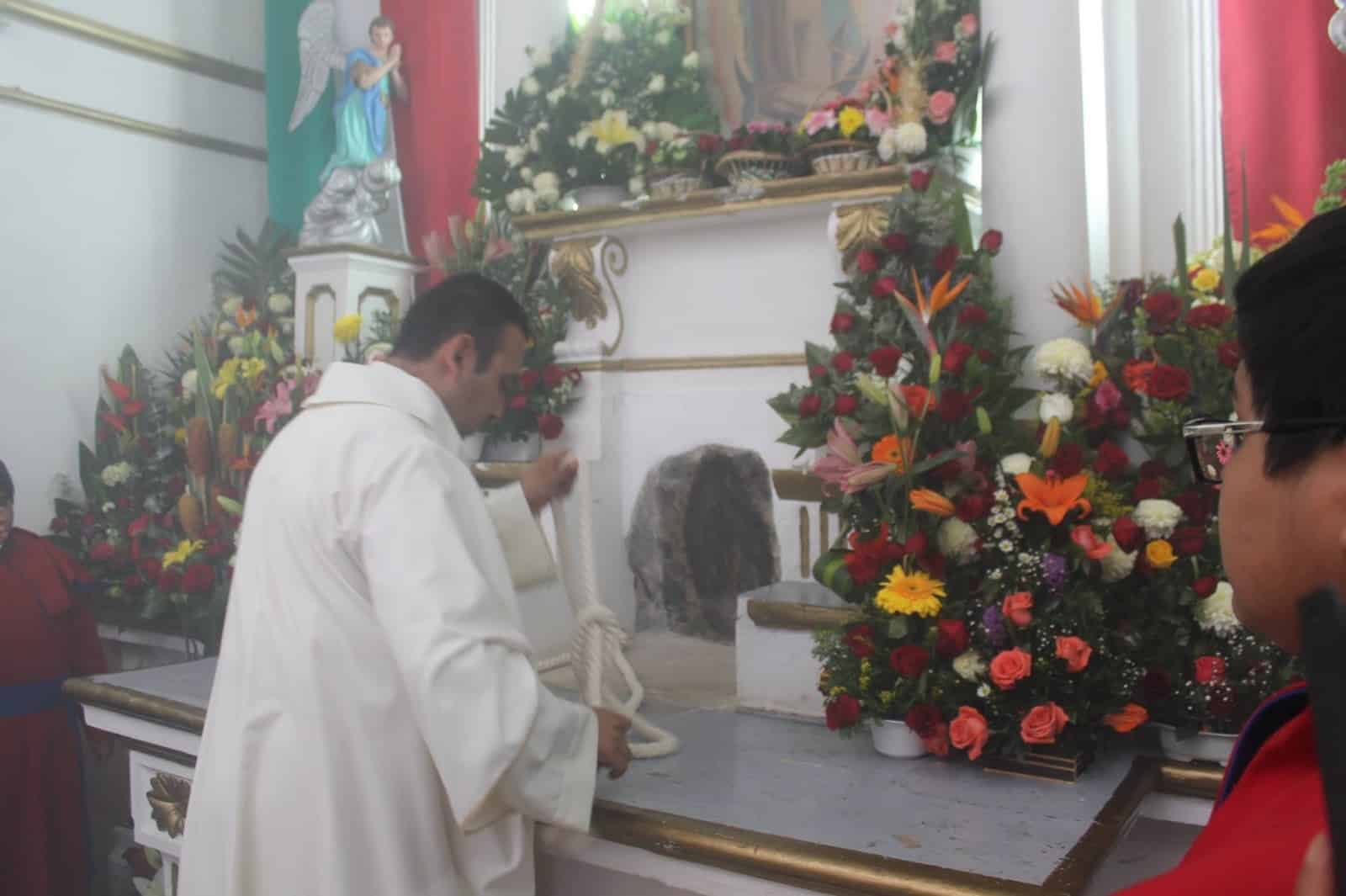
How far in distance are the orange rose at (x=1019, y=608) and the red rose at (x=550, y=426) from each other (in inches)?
77.3

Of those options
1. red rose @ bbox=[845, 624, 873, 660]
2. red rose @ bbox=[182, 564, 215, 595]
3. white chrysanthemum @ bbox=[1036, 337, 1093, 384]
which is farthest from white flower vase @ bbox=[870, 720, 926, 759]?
red rose @ bbox=[182, 564, 215, 595]

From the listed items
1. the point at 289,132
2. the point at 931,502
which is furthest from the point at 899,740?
the point at 289,132

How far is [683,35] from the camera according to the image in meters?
4.18

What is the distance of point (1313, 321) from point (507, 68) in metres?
4.41

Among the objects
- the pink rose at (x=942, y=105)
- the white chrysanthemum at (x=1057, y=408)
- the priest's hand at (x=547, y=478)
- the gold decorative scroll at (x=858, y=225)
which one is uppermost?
the pink rose at (x=942, y=105)

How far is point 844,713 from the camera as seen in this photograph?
7.55ft

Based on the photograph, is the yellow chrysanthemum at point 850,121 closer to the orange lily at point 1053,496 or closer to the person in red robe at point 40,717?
the orange lily at point 1053,496

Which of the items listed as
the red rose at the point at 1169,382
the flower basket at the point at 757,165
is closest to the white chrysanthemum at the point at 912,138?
the flower basket at the point at 757,165

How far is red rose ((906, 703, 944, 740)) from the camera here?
88.2 inches

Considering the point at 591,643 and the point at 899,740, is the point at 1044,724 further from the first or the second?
the point at 591,643

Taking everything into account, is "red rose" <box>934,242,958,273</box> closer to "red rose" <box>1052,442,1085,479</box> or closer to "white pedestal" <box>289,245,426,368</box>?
"red rose" <box>1052,442,1085,479</box>

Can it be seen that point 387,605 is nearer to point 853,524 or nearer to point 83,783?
point 853,524

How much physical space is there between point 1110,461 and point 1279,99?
1.68 metres

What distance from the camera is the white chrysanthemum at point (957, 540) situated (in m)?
2.29
